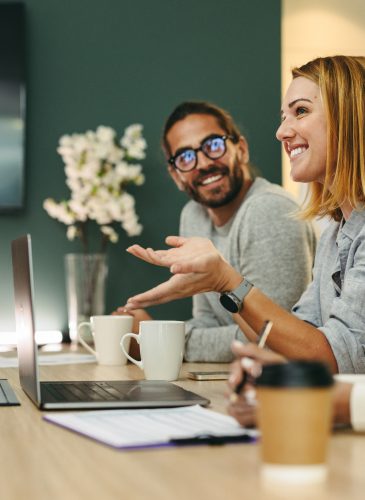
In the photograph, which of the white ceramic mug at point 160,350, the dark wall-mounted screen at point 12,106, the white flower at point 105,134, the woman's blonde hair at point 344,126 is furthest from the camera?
the dark wall-mounted screen at point 12,106

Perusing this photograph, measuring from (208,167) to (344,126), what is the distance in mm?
970

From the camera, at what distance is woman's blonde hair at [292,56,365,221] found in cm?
186

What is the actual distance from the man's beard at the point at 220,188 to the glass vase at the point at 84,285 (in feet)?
2.08

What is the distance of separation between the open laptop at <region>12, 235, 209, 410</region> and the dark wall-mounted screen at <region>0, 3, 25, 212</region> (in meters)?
1.99

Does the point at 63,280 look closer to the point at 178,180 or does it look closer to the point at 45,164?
the point at 45,164

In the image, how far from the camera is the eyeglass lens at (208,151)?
2.79 metres

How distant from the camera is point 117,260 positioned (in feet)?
11.6

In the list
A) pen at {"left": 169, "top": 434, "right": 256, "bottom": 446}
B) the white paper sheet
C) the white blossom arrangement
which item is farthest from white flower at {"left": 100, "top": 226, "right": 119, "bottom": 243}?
pen at {"left": 169, "top": 434, "right": 256, "bottom": 446}

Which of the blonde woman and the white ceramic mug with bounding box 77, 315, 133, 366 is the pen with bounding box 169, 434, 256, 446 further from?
the white ceramic mug with bounding box 77, 315, 133, 366

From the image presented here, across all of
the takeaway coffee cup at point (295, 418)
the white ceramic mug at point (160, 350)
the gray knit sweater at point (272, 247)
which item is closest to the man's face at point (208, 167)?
the gray knit sweater at point (272, 247)

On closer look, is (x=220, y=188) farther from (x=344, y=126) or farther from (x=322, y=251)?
(x=344, y=126)

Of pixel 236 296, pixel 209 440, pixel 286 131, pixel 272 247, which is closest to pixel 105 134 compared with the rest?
pixel 272 247

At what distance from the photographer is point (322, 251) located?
2.04 meters

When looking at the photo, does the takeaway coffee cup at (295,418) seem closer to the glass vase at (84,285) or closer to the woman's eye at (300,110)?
the woman's eye at (300,110)
